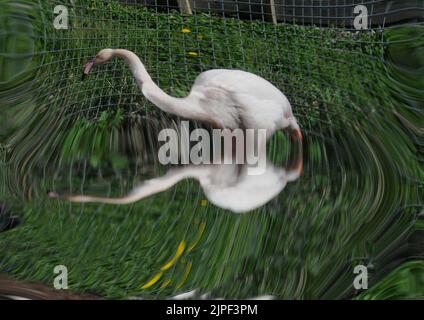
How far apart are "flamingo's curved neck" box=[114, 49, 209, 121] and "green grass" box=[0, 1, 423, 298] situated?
0.12 ft

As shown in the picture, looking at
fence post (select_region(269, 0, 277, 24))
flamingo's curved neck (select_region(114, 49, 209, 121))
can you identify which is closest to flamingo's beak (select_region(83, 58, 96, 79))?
flamingo's curved neck (select_region(114, 49, 209, 121))

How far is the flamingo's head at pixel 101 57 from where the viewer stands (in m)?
2.09

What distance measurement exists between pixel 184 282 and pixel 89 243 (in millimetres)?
413

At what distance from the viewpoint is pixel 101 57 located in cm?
209

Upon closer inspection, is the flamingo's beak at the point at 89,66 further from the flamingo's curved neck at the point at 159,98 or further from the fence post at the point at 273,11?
the fence post at the point at 273,11

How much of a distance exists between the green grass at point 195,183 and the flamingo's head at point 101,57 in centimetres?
3

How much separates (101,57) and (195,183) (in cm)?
63

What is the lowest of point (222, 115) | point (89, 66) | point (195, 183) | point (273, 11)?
point (195, 183)

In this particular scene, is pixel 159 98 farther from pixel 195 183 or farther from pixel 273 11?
pixel 273 11

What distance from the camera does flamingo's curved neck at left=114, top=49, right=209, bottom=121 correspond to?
207 centimetres

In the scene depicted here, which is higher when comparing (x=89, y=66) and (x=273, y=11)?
(x=273, y=11)

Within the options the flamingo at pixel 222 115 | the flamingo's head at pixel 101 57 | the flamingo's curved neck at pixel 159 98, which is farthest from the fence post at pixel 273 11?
the flamingo's head at pixel 101 57

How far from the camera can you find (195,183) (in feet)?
6.82

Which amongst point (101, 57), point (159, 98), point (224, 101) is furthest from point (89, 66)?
point (224, 101)
